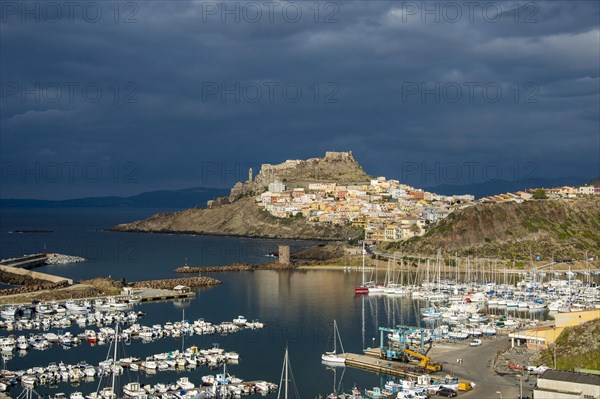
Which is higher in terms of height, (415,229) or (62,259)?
(415,229)

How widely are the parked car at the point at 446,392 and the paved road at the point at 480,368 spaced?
1.03 feet

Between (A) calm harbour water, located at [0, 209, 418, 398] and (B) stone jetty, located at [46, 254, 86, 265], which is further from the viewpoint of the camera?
(B) stone jetty, located at [46, 254, 86, 265]

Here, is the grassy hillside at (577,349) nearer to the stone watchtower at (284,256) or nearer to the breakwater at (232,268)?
the breakwater at (232,268)

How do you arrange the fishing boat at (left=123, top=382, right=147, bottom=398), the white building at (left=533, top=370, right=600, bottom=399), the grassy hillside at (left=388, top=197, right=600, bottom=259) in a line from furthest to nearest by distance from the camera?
1. the grassy hillside at (left=388, top=197, right=600, bottom=259)
2. the fishing boat at (left=123, top=382, right=147, bottom=398)
3. the white building at (left=533, top=370, right=600, bottom=399)

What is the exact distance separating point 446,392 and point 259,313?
23.5 m

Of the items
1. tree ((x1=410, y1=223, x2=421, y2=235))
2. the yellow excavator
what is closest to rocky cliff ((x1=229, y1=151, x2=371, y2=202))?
tree ((x1=410, y1=223, x2=421, y2=235))

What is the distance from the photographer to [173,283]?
64.1m

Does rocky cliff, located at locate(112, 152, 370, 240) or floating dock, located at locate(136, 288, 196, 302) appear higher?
rocky cliff, located at locate(112, 152, 370, 240)

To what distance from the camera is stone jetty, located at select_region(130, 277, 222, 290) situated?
2453 inches

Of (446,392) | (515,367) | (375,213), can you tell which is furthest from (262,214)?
(446,392)

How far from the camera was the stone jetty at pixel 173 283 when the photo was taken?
62.3m

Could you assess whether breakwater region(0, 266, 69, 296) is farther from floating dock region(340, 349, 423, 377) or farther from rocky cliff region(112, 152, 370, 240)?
rocky cliff region(112, 152, 370, 240)

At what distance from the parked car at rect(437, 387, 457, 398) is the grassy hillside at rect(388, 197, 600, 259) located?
53.2 m

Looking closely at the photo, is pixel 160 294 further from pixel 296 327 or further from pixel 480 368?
pixel 480 368
